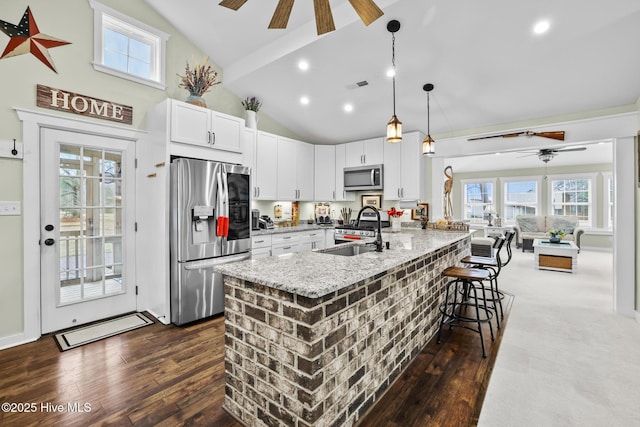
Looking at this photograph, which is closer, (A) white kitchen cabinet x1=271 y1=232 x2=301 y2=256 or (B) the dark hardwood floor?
(B) the dark hardwood floor

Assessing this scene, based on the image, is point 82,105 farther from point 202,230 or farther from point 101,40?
point 202,230

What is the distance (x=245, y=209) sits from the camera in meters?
3.61

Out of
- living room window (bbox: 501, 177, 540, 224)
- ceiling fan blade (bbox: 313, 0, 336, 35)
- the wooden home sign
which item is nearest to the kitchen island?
ceiling fan blade (bbox: 313, 0, 336, 35)

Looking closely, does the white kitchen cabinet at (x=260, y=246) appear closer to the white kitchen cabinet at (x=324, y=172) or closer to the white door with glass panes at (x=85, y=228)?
the white door with glass panes at (x=85, y=228)

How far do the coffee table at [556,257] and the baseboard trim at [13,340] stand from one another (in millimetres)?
7710

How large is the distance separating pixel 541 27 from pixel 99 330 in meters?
5.10

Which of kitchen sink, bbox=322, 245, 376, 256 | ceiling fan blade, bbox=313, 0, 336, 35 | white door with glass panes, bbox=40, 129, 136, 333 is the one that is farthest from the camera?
white door with glass panes, bbox=40, 129, 136, 333

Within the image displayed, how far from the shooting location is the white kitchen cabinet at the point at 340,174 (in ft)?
17.8

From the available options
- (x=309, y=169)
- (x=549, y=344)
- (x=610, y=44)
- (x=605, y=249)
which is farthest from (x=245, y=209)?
(x=605, y=249)

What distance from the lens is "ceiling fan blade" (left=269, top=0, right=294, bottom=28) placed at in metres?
1.70

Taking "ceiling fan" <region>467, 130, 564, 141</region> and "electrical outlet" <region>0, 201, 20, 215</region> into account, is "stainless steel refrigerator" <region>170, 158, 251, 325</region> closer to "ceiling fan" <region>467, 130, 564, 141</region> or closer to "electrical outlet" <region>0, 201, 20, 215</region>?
"electrical outlet" <region>0, 201, 20, 215</region>

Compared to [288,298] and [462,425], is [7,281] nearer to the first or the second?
[288,298]

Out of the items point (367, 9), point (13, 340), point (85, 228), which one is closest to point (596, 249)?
point (367, 9)

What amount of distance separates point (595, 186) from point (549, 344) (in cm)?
803
